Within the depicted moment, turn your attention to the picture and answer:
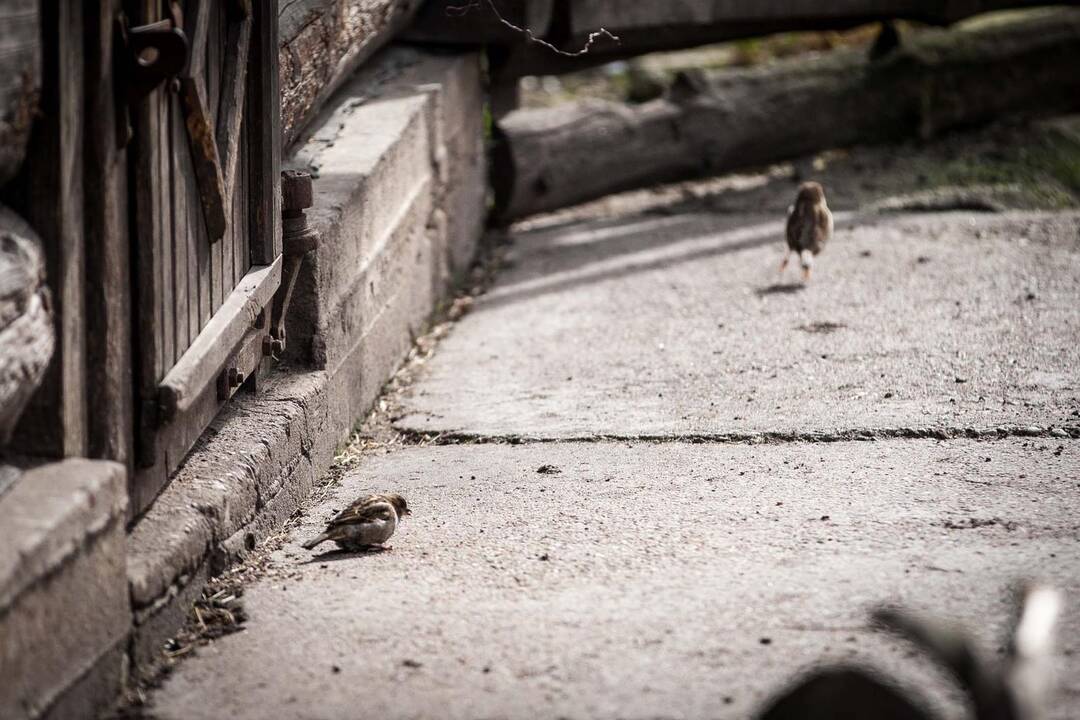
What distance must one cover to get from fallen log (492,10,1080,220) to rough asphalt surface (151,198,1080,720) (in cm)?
157

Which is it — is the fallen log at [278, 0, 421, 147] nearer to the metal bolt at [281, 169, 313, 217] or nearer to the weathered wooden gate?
the metal bolt at [281, 169, 313, 217]

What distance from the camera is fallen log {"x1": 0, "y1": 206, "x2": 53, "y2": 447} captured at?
343 cm

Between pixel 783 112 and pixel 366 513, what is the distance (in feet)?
24.3

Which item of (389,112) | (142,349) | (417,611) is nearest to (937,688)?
(417,611)

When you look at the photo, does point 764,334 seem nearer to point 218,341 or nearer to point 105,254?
point 218,341

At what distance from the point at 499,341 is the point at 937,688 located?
450cm

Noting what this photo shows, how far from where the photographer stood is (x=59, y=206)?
3.71 m

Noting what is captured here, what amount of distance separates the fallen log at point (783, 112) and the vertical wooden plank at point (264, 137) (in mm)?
4969

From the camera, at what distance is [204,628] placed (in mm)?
4418

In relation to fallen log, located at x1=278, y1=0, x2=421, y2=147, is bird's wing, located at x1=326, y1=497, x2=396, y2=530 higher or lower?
lower

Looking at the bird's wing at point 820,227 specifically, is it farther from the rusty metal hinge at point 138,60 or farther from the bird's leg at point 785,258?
the rusty metal hinge at point 138,60

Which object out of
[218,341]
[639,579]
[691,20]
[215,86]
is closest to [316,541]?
[218,341]

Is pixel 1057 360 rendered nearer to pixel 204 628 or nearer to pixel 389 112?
pixel 389 112

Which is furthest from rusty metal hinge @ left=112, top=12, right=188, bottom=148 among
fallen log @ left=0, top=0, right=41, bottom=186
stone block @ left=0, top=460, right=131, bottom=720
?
stone block @ left=0, top=460, right=131, bottom=720
